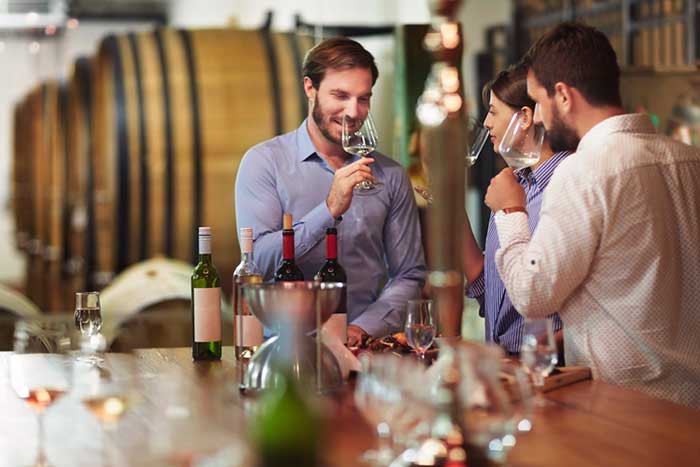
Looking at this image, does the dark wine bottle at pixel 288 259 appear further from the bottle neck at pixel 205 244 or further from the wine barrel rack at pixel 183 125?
the wine barrel rack at pixel 183 125

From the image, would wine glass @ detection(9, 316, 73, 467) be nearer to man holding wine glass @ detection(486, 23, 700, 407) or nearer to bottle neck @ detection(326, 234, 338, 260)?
bottle neck @ detection(326, 234, 338, 260)

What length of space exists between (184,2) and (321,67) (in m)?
6.20

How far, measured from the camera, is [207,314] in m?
2.38

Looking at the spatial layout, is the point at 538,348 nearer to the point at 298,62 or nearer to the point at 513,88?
the point at 513,88

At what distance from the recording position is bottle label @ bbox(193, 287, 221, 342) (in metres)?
2.37

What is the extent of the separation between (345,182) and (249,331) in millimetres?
458

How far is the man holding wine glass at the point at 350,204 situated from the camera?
2.80m

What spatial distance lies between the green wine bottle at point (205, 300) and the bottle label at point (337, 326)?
0.26 m

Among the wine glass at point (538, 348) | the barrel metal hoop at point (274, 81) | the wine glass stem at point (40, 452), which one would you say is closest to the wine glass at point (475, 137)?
the wine glass at point (538, 348)

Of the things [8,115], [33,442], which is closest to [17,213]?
[8,115]

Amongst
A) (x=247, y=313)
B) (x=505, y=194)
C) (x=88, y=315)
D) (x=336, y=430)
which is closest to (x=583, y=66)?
(x=505, y=194)

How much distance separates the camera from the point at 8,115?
21.8 feet

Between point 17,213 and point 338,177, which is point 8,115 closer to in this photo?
point 17,213

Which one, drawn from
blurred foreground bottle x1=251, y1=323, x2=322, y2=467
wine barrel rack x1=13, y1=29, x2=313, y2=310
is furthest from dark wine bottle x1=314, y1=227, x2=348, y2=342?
wine barrel rack x1=13, y1=29, x2=313, y2=310
